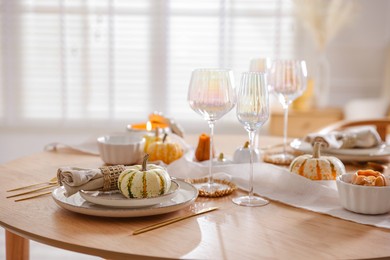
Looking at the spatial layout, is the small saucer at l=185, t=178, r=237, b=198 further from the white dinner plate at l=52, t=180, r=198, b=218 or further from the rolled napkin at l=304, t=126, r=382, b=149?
the rolled napkin at l=304, t=126, r=382, b=149

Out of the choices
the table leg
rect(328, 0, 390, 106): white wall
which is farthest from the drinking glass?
rect(328, 0, 390, 106): white wall

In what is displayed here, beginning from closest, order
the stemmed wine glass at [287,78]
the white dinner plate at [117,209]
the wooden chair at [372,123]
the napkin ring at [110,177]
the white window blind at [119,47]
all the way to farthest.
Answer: the white dinner plate at [117,209]
the napkin ring at [110,177]
the stemmed wine glass at [287,78]
the wooden chair at [372,123]
the white window blind at [119,47]

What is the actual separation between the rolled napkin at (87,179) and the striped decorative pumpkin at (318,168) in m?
0.46

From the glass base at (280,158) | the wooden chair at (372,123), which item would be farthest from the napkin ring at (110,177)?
the wooden chair at (372,123)

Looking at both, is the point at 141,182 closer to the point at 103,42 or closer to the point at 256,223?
the point at 256,223

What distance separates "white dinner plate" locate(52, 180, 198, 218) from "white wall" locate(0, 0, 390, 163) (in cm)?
313

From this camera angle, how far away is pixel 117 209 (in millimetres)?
1218

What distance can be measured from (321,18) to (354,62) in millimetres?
523

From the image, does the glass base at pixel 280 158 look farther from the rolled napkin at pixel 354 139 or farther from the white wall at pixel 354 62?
the white wall at pixel 354 62

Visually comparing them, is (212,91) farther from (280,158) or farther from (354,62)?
(354,62)

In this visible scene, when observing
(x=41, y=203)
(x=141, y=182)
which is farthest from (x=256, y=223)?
(x=41, y=203)

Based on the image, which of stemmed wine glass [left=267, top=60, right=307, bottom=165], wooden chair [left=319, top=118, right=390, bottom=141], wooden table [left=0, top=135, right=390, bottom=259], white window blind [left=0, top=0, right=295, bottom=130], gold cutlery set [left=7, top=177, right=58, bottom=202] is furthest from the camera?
white window blind [left=0, top=0, right=295, bottom=130]

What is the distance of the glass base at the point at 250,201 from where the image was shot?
1.36 meters

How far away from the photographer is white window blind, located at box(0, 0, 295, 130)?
4.34m
